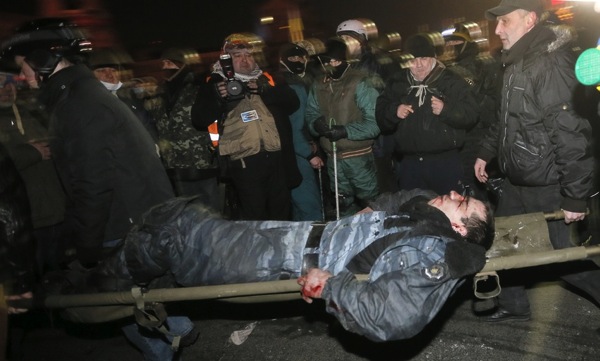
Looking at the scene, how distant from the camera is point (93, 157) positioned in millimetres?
2877

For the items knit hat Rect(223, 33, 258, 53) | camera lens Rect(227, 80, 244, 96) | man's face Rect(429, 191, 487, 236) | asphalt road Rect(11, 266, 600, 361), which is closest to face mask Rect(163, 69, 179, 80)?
knit hat Rect(223, 33, 258, 53)

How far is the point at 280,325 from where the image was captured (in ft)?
13.0

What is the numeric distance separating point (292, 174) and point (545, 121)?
2.54 meters

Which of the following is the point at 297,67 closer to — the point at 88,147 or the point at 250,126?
the point at 250,126

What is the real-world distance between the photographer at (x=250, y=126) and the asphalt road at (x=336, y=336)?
1.11 m

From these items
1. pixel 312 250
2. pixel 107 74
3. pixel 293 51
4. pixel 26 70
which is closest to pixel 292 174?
pixel 293 51

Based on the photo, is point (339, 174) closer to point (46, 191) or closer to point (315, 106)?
point (315, 106)

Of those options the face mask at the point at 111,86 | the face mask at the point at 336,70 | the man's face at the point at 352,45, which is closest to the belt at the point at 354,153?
the face mask at the point at 336,70

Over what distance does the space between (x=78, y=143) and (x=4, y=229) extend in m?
0.62

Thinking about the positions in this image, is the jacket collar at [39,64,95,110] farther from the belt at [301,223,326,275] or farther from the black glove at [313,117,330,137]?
the black glove at [313,117,330,137]

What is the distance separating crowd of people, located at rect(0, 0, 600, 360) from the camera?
2539mm

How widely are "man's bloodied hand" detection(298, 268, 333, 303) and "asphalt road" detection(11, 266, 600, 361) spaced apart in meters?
1.24

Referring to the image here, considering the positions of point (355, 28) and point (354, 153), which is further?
point (355, 28)

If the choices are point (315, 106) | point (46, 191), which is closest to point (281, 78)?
point (315, 106)
